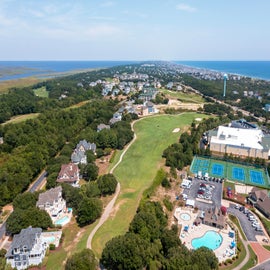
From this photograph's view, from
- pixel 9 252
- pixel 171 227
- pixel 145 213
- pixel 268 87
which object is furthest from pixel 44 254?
pixel 268 87

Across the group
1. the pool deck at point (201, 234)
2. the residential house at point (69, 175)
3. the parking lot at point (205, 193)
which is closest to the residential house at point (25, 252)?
the residential house at point (69, 175)

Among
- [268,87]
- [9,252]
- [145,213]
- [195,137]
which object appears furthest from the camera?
[268,87]

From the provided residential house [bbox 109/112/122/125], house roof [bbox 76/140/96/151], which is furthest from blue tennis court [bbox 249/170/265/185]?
residential house [bbox 109/112/122/125]

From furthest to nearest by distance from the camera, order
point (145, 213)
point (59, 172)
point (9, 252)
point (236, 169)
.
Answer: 1. point (236, 169)
2. point (59, 172)
3. point (145, 213)
4. point (9, 252)

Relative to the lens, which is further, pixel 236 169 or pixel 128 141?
pixel 128 141

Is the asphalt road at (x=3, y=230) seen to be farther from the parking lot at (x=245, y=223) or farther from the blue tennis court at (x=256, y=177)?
the blue tennis court at (x=256, y=177)

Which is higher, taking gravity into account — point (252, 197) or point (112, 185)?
point (112, 185)

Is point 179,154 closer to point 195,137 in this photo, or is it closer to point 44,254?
point 195,137
